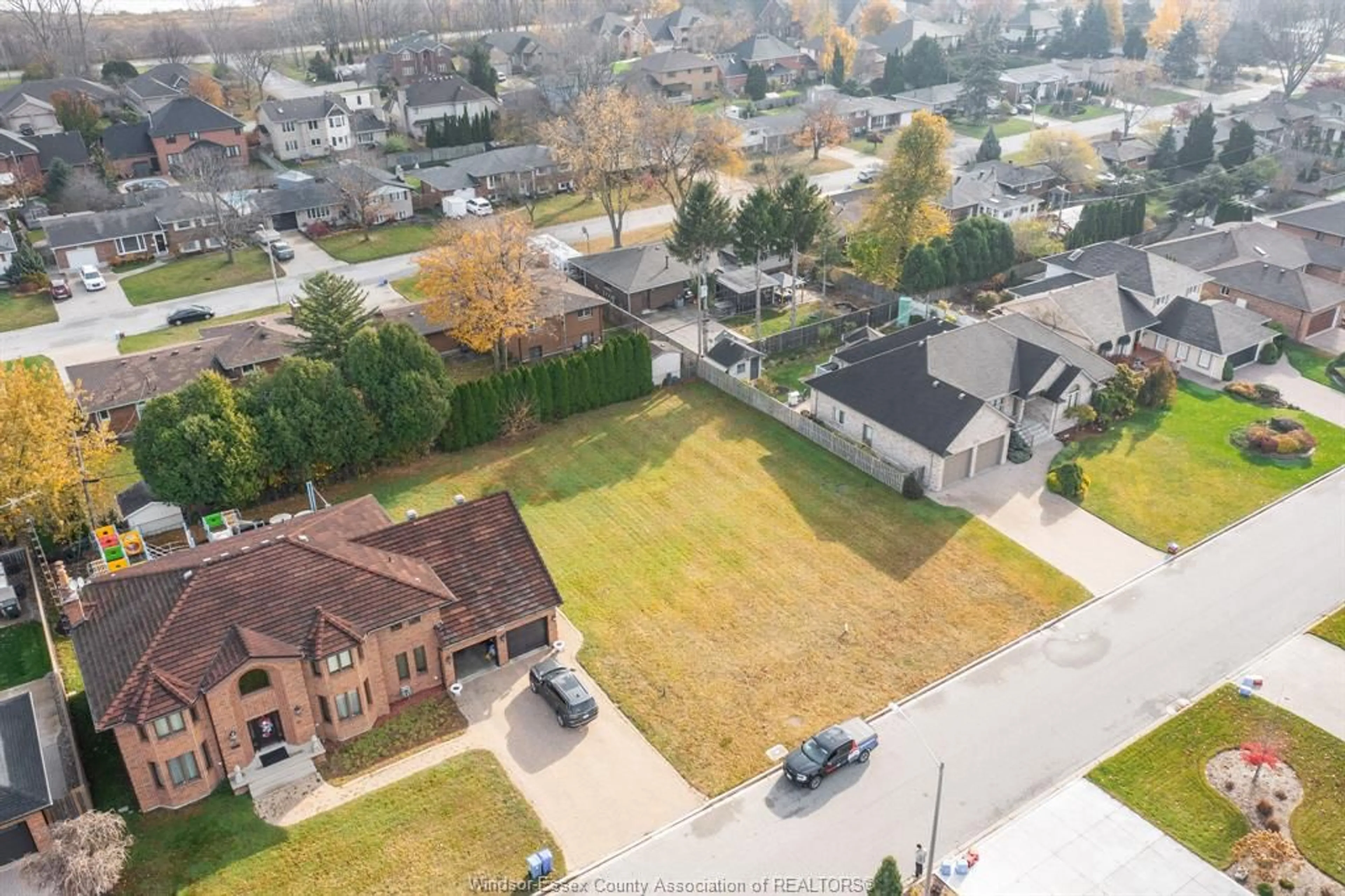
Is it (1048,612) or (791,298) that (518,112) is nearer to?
(791,298)

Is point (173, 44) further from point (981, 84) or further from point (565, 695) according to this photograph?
point (565, 695)

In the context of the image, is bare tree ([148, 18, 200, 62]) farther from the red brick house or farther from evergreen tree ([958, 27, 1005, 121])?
evergreen tree ([958, 27, 1005, 121])

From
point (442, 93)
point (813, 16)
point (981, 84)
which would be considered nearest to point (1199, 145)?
point (981, 84)

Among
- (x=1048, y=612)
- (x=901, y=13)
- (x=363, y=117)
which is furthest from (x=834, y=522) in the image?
(x=901, y=13)

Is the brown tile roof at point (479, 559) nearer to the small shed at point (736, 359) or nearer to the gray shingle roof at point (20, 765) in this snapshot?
the gray shingle roof at point (20, 765)

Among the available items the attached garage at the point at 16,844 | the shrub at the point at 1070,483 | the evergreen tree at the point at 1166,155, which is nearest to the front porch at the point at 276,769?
the attached garage at the point at 16,844

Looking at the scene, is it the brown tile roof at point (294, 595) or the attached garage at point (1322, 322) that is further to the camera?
the attached garage at point (1322, 322)
